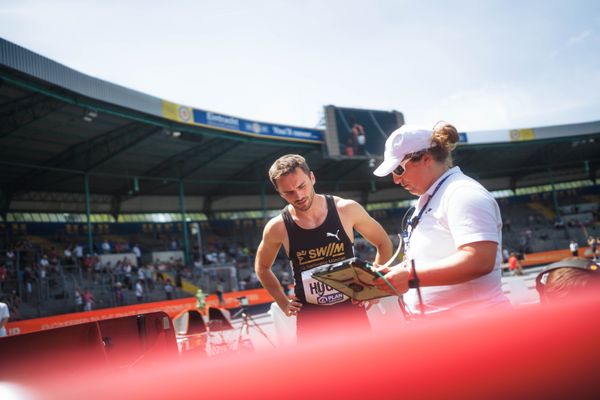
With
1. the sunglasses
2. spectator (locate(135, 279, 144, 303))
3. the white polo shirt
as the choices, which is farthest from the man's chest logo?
spectator (locate(135, 279, 144, 303))

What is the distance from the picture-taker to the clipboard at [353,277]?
1782 millimetres

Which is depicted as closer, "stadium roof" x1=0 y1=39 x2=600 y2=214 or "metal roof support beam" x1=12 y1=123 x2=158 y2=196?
"stadium roof" x1=0 y1=39 x2=600 y2=214

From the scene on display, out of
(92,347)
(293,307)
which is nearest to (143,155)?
(293,307)

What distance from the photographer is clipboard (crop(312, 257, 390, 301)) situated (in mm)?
1782

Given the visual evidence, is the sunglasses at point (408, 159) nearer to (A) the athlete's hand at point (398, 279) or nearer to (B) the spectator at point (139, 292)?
(A) the athlete's hand at point (398, 279)

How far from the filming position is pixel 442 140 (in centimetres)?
209

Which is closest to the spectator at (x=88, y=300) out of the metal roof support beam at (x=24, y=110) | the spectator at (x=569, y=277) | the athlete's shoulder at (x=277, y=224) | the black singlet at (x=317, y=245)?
the metal roof support beam at (x=24, y=110)

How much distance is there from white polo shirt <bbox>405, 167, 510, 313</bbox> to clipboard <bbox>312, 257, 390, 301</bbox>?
0.21 meters

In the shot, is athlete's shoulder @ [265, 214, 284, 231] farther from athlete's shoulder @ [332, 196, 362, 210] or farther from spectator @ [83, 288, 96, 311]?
spectator @ [83, 288, 96, 311]

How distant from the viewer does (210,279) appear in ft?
78.5

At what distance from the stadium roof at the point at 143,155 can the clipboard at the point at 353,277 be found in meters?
15.0

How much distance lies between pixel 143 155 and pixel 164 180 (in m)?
2.71

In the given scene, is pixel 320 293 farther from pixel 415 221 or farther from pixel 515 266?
pixel 515 266

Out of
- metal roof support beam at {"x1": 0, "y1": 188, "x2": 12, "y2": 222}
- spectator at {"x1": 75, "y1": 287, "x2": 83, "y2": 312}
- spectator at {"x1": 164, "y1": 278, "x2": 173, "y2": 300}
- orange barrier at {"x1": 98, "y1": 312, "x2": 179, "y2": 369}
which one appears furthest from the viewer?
metal roof support beam at {"x1": 0, "y1": 188, "x2": 12, "y2": 222}
